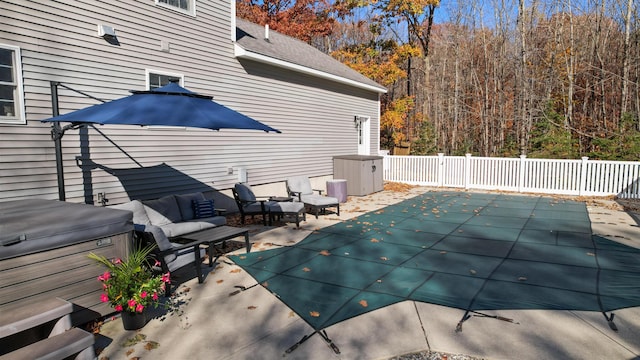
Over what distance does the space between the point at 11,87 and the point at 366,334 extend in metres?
6.03

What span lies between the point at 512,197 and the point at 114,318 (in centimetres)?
1131

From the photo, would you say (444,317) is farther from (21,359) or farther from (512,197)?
(512,197)

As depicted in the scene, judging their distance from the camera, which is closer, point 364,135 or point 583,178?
point 583,178

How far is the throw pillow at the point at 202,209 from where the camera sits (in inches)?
273

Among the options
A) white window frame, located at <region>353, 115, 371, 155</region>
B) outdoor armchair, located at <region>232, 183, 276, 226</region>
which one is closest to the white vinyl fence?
white window frame, located at <region>353, 115, 371, 155</region>

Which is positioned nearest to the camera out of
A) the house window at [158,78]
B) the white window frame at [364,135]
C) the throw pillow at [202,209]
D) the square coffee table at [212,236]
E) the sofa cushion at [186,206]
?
the square coffee table at [212,236]

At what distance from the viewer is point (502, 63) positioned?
821 inches

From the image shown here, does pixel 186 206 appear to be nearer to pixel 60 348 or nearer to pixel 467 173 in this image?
pixel 60 348

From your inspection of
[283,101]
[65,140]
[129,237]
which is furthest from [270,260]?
[283,101]

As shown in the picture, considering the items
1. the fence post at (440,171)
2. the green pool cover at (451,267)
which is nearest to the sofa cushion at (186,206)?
the green pool cover at (451,267)

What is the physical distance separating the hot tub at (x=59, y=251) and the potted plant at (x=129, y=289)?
133 mm

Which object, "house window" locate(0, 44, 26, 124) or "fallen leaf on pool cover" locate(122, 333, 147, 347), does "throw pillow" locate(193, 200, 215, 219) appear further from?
"fallen leaf on pool cover" locate(122, 333, 147, 347)

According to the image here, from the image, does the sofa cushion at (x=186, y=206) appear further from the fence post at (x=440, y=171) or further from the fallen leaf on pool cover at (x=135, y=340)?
the fence post at (x=440, y=171)

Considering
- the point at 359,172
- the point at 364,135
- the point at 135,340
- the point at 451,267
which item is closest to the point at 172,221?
the point at 135,340
